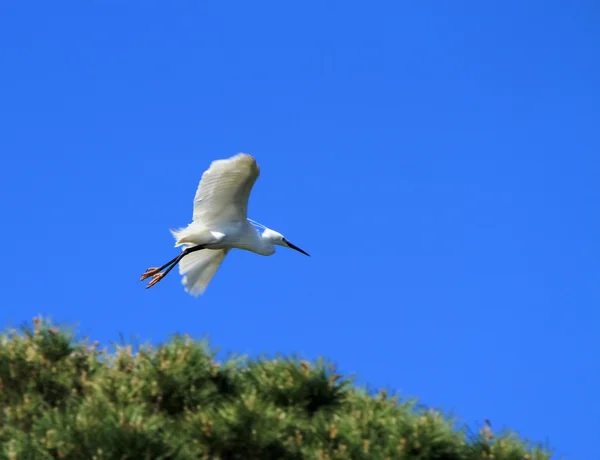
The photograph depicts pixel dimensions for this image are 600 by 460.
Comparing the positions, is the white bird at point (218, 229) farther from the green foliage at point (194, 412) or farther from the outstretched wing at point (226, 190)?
the green foliage at point (194, 412)

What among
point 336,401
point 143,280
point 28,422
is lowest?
point 28,422

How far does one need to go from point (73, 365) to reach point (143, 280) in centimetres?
554

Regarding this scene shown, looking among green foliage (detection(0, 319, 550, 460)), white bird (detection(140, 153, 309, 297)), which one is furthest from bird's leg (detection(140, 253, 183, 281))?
green foliage (detection(0, 319, 550, 460))

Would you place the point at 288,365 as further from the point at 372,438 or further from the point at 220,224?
the point at 220,224

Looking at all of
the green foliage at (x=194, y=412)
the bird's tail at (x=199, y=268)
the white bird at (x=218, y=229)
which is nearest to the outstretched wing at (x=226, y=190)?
the white bird at (x=218, y=229)

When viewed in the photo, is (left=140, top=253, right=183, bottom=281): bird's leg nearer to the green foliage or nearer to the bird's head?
the bird's head

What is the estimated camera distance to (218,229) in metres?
14.5

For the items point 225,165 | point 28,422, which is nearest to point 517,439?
point 28,422

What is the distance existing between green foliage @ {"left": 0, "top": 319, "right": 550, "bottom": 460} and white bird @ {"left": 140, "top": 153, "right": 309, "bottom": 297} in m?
4.48

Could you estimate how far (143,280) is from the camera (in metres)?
14.8

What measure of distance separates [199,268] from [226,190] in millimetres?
1754

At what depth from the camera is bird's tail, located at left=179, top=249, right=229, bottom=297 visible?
595 inches

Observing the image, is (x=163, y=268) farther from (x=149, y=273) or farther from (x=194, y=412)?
(x=194, y=412)

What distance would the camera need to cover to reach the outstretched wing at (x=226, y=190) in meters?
13.3
